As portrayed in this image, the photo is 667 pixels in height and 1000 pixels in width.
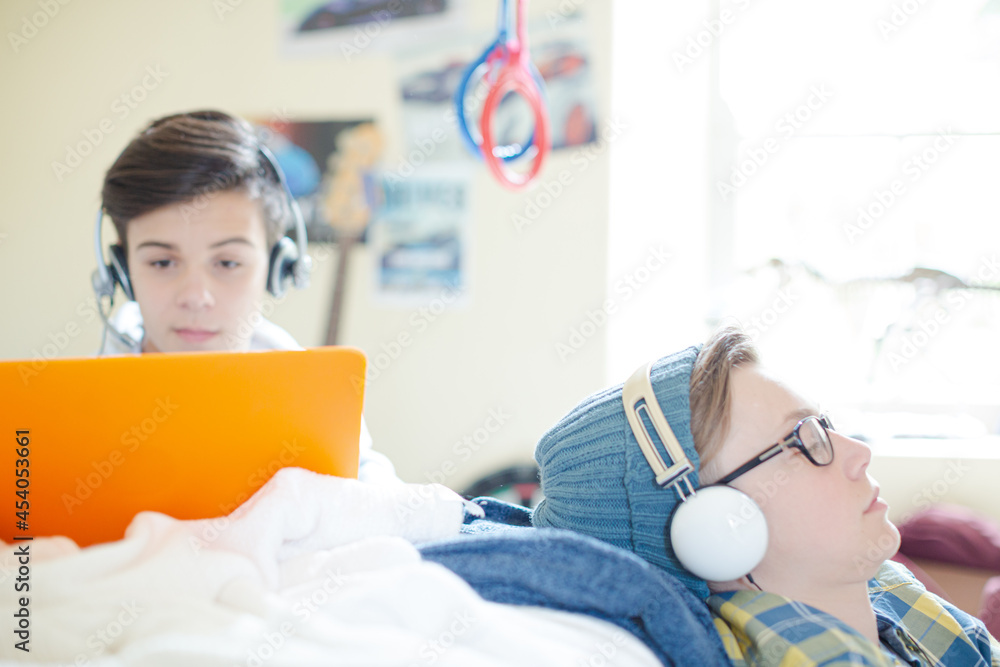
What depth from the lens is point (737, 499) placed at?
676 mm

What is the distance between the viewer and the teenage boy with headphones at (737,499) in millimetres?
668

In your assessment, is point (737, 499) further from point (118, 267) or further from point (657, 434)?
point (118, 267)

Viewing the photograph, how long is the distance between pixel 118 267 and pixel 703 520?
1.04 m

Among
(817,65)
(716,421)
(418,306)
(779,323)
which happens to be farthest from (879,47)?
(716,421)

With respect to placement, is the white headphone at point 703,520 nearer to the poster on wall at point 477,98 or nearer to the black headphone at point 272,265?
the black headphone at point 272,265

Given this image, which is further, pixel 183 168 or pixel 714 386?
pixel 183 168

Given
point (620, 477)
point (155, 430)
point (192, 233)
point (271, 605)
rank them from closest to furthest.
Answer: point (271, 605)
point (155, 430)
point (620, 477)
point (192, 233)

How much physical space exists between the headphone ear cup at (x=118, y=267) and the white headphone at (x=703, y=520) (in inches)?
36.9

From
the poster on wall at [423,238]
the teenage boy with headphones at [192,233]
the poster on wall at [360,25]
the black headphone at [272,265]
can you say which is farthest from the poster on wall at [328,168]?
the teenage boy with headphones at [192,233]

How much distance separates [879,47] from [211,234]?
1909 millimetres

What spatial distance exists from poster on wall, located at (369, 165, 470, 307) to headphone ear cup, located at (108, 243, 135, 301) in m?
0.86

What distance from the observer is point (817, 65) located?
2000mm

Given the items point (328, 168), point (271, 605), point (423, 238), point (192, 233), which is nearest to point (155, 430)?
point (271, 605)

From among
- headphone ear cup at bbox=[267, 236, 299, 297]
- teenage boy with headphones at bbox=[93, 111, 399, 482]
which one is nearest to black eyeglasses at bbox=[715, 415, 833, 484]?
teenage boy with headphones at bbox=[93, 111, 399, 482]
